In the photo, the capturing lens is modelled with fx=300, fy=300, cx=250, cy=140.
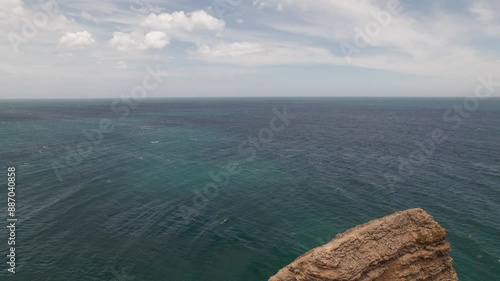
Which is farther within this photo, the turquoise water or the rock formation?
the turquoise water

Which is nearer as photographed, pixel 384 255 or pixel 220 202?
pixel 384 255

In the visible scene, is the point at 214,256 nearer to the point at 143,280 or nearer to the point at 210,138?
the point at 143,280

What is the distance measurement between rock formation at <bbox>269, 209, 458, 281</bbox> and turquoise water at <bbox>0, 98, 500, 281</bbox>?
939 inches

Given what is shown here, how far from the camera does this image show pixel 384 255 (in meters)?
26.6

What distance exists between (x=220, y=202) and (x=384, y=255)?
51685 millimetres

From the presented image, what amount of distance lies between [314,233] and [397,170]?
53554 mm

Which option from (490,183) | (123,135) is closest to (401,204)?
(490,183)

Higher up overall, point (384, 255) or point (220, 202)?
point (384, 255)

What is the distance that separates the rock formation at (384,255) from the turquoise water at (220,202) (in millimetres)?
23838

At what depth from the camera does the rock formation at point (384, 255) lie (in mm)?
25000

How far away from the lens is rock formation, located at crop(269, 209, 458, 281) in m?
25.0

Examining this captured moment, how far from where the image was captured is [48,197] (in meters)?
72.2

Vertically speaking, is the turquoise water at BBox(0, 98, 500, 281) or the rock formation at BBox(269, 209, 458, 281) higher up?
the rock formation at BBox(269, 209, 458, 281)

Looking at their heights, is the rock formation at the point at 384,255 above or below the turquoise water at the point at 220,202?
above
